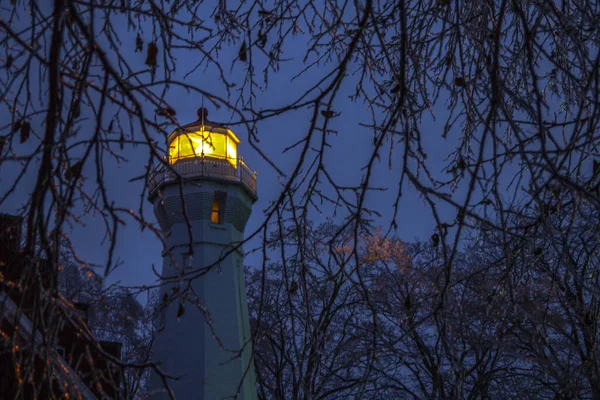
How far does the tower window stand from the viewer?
1580 cm

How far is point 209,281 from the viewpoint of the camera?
14570 millimetres

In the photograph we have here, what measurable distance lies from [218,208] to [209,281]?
2.19m

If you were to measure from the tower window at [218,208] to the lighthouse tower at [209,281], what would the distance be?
0.02 m

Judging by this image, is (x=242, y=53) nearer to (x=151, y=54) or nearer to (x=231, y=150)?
(x=151, y=54)

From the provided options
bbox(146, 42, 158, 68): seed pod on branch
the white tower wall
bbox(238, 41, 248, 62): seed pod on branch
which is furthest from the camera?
the white tower wall

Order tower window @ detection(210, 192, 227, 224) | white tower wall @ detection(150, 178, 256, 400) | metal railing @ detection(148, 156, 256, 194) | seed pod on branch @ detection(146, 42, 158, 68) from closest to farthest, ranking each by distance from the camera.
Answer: seed pod on branch @ detection(146, 42, 158, 68) < white tower wall @ detection(150, 178, 256, 400) < metal railing @ detection(148, 156, 256, 194) < tower window @ detection(210, 192, 227, 224)

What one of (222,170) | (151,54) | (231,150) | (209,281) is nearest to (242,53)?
(151,54)

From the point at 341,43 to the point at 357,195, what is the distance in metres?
1.13

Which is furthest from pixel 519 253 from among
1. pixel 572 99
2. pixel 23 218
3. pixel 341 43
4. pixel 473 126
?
pixel 23 218

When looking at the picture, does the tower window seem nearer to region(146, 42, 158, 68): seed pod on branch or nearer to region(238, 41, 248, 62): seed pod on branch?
region(238, 41, 248, 62): seed pod on branch

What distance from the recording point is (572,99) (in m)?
3.45

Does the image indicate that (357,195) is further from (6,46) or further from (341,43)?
(6,46)

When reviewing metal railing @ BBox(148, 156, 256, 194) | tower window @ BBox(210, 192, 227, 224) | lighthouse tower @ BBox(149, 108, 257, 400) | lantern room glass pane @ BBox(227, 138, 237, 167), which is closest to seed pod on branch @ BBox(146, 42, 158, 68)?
lighthouse tower @ BBox(149, 108, 257, 400)

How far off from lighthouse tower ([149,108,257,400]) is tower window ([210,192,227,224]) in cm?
2
